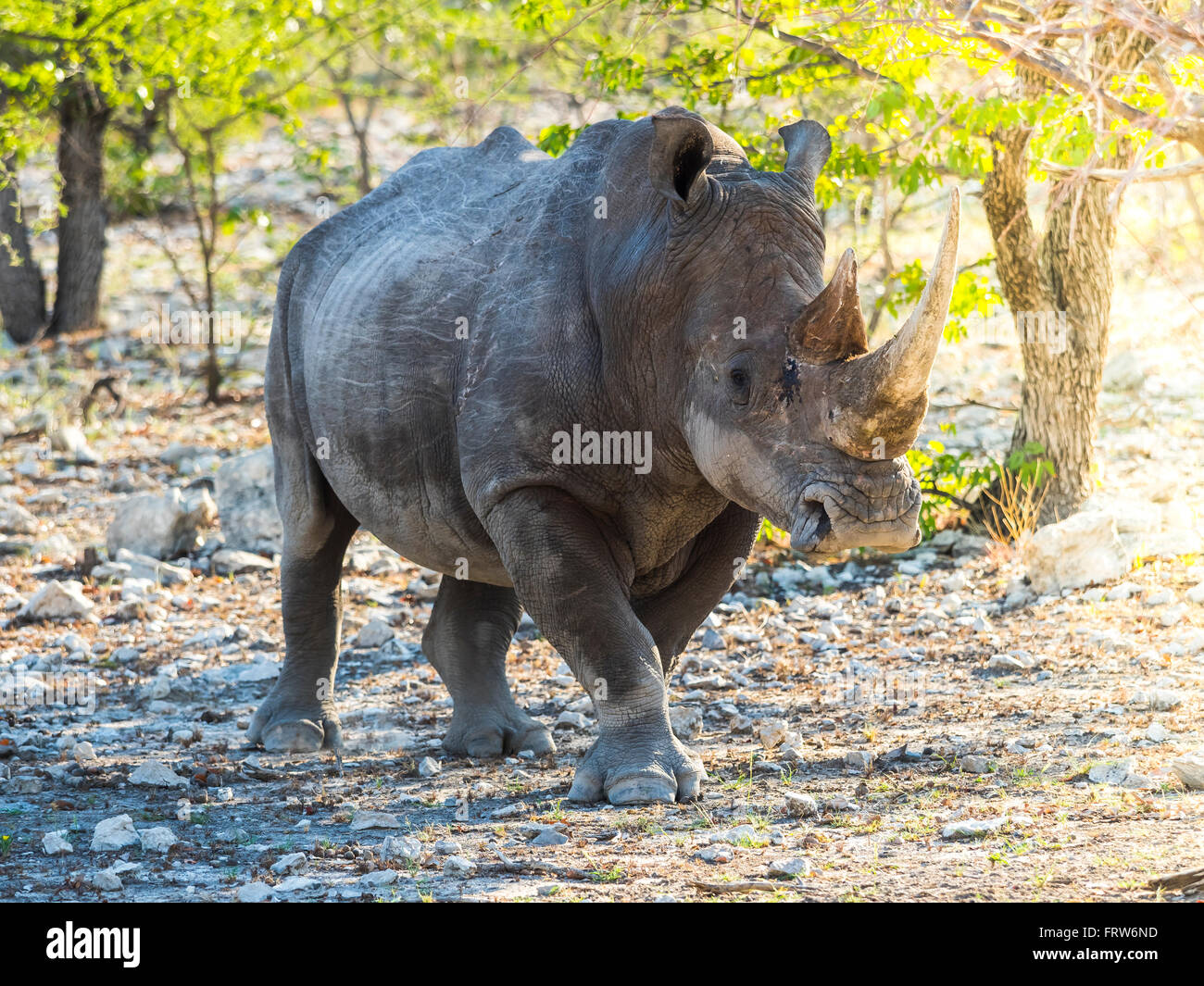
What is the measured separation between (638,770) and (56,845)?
75.2 inches

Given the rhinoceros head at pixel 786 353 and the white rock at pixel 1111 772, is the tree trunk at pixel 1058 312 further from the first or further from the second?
the white rock at pixel 1111 772

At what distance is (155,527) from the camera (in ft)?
34.1

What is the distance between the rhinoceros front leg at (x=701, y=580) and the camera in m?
6.20

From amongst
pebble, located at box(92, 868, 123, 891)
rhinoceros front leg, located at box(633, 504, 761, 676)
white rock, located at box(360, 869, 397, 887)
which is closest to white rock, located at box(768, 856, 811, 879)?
white rock, located at box(360, 869, 397, 887)

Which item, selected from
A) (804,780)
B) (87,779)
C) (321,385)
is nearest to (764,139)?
(321,385)

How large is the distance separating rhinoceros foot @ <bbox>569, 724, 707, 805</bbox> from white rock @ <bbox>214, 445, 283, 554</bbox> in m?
5.30

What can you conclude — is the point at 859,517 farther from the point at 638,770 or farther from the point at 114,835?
the point at 114,835

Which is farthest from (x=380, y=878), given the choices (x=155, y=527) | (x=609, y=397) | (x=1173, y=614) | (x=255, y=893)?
(x=155, y=527)

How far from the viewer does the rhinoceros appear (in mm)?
4852

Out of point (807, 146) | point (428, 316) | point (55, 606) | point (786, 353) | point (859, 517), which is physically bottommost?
point (55, 606)

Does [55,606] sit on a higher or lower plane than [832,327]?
lower

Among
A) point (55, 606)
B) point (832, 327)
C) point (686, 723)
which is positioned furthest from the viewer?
point (55, 606)

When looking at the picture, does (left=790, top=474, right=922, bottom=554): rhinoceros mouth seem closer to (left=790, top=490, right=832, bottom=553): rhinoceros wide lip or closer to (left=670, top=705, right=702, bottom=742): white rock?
(left=790, top=490, right=832, bottom=553): rhinoceros wide lip

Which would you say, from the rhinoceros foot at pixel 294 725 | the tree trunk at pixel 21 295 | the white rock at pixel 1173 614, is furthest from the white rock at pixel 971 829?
the tree trunk at pixel 21 295
